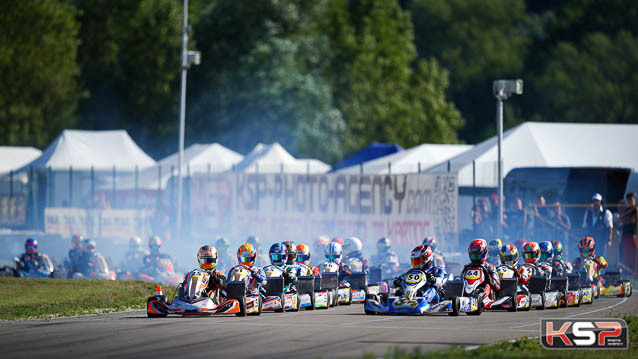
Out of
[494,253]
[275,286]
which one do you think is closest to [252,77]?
[494,253]

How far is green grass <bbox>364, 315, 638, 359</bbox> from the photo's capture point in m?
13.6

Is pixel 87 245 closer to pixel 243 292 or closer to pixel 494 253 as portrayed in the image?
pixel 494 253

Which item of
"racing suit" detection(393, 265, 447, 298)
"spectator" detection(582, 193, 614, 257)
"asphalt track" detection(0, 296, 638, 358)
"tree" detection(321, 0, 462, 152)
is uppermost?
"tree" detection(321, 0, 462, 152)

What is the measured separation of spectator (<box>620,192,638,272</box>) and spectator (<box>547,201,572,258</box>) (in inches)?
59.5

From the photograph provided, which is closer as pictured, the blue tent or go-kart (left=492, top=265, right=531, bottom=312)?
go-kart (left=492, top=265, right=531, bottom=312)

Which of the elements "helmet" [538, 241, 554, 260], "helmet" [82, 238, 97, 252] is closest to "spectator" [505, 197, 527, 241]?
"helmet" [538, 241, 554, 260]

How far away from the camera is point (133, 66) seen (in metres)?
77.2

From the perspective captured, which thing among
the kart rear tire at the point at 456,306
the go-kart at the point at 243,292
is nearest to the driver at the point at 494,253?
the kart rear tire at the point at 456,306

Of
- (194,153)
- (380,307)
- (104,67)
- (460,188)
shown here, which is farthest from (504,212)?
(104,67)

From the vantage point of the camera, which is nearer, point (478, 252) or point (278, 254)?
point (478, 252)

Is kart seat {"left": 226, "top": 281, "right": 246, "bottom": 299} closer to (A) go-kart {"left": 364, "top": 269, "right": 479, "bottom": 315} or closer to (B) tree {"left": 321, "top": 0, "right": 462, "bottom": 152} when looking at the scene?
(A) go-kart {"left": 364, "top": 269, "right": 479, "bottom": 315}

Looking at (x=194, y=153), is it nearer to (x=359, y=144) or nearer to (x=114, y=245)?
(x=114, y=245)

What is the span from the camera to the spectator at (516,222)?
31.4m

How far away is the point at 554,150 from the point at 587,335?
21.6m
